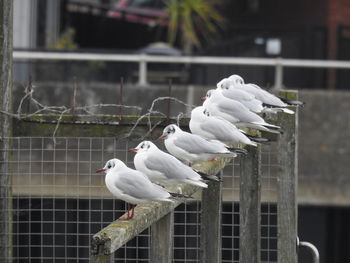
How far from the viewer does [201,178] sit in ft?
17.0

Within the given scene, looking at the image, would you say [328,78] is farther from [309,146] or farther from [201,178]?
[201,178]

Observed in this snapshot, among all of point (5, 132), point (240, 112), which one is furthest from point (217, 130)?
point (5, 132)

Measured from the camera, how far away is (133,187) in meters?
4.85

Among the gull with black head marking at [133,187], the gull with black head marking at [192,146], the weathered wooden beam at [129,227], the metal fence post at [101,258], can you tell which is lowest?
the metal fence post at [101,258]

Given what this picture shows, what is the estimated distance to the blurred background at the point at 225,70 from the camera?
38.3ft

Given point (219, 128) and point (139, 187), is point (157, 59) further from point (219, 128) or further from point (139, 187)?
point (139, 187)

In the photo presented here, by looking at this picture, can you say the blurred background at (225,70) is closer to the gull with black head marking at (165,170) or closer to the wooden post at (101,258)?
the gull with black head marking at (165,170)

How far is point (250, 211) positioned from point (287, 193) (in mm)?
297

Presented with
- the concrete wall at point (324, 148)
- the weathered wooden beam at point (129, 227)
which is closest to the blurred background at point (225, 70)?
the concrete wall at point (324, 148)

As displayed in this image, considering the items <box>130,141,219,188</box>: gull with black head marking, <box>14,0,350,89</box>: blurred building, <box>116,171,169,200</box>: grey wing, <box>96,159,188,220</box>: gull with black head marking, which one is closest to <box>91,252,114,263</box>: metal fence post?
<box>96,159,188,220</box>: gull with black head marking

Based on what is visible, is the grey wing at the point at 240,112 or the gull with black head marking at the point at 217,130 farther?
the grey wing at the point at 240,112

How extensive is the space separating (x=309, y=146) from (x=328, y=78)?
285 cm

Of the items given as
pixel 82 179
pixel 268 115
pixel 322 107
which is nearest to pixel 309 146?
pixel 322 107

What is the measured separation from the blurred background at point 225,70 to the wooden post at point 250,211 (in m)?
2.92
